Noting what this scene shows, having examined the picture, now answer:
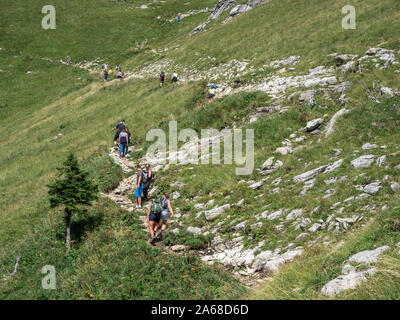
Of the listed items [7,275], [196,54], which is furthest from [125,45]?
[7,275]

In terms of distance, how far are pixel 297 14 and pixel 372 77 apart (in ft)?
73.1

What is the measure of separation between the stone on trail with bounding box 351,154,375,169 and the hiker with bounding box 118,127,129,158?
46.7ft

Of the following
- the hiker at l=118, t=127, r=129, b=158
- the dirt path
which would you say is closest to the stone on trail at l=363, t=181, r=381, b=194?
the dirt path

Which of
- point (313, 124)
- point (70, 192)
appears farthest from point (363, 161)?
point (70, 192)

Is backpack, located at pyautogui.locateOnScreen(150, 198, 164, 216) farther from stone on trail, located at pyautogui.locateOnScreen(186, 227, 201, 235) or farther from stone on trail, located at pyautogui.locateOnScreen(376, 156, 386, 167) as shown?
stone on trail, located at pyautogui.locateOnScreen(376, 156, 386, 167)

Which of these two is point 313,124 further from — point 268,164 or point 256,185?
point 256,185

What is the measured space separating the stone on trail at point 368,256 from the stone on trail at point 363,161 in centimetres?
456

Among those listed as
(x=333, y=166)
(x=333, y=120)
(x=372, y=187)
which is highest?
(x=333, y=120)

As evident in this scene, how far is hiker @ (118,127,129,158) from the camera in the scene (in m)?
20.3

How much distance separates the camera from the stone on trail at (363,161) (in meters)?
10.5

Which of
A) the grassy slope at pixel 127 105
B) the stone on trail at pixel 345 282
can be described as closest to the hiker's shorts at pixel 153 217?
the grassy slope at pixel 127 105

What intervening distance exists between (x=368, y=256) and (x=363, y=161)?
5.07 metres

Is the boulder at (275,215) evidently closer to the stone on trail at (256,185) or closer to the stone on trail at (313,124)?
the stone on trail at (256,185)

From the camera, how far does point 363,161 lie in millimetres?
10734
